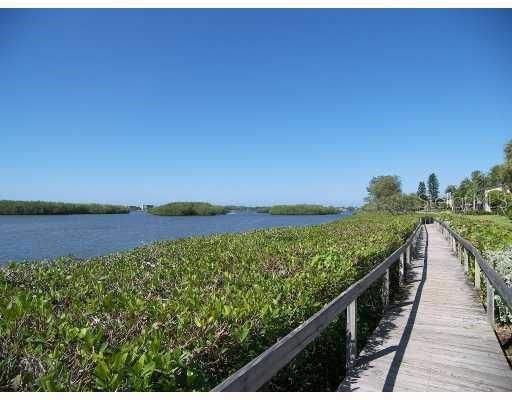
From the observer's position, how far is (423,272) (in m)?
11.4

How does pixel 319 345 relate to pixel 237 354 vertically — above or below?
below

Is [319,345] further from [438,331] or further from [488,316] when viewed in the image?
[488,316]

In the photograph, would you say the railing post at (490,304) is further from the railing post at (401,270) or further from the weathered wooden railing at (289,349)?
the railing post at (401,270)

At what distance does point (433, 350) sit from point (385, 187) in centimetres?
7660

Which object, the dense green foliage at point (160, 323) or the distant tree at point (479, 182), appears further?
the distant tree at point (479, 182)

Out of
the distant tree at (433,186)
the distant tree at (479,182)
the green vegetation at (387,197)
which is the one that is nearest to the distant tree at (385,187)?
the green vegetation at (387,197)

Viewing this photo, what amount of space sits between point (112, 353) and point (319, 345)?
102 inches

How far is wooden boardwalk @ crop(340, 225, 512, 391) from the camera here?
427cm

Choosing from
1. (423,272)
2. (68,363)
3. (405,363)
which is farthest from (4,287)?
(423,272)

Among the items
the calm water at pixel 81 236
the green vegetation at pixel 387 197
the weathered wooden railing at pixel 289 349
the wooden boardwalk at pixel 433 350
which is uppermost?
the green vegetation at pixel 387 197

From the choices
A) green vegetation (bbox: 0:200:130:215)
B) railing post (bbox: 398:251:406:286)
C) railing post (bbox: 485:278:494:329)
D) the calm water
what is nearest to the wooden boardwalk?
railing post (bbox: 485:278:494:329)

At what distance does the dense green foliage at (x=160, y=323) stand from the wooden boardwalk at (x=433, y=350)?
0.47m

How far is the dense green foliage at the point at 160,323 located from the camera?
91.2 inches
